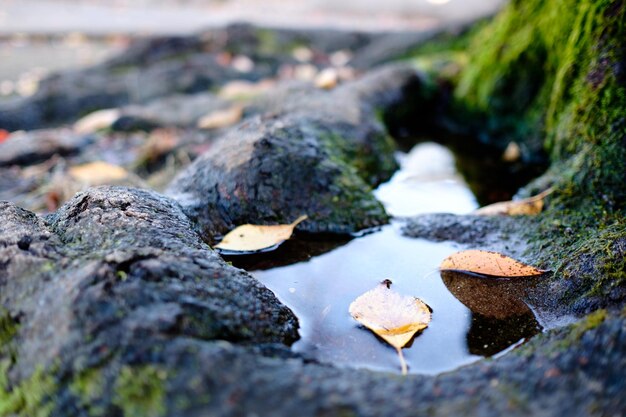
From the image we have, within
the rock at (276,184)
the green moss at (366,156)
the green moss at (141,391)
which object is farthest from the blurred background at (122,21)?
the green moss at (141,391)

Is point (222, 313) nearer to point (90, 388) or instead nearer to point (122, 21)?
point (90, 388)

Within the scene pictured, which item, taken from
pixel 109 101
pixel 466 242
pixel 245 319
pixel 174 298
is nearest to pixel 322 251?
pixel 466 242

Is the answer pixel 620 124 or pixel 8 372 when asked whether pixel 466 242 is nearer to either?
pixel 620 124

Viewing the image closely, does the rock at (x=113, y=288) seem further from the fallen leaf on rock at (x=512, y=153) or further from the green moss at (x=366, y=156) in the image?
the fallen leaf on rock at (x=512, y=153)

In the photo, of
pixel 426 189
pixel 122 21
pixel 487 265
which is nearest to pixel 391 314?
pixel 487 265

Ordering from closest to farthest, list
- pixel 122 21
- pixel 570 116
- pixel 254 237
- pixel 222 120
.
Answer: pixel 254 237 < pixel 570 116 < pixel 222 120 < pixel 122 21

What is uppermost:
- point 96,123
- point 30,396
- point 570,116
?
point 96,123
